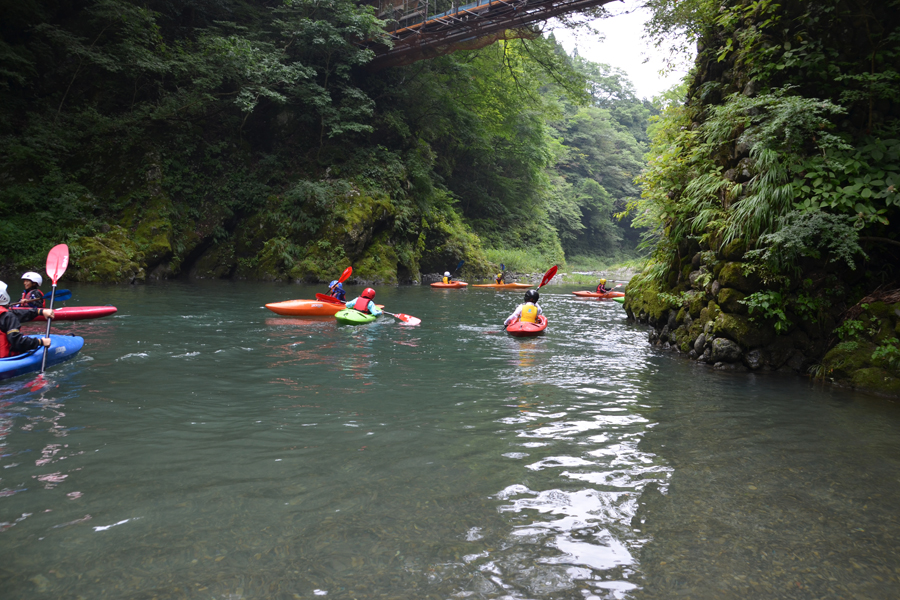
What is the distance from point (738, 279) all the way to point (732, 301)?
0.96ft

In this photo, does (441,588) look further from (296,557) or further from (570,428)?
(570,428)

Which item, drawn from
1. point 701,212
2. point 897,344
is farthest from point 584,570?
point 701,212

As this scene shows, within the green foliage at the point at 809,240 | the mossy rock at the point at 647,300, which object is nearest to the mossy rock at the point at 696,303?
the mossy rock at the point at 647,300

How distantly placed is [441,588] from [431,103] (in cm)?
2425

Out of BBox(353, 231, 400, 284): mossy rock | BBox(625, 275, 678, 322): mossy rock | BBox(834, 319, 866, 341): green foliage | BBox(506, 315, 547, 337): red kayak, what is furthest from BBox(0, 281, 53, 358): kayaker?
BBox(353, 231, 400, 284): mossy rock

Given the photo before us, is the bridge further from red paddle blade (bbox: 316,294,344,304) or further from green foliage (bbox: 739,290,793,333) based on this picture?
green foliage (bbox: 739,290,793,333)

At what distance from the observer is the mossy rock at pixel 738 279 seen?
6.68 metres

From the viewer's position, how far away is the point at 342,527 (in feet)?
8.84

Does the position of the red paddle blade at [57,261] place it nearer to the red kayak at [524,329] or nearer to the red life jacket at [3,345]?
the red life jacket at [3,345]

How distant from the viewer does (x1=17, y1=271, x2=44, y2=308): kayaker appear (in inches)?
241

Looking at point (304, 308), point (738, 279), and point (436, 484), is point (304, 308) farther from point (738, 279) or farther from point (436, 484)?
point (436, 484)

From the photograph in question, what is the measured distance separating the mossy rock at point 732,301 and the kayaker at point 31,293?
840 centimetres

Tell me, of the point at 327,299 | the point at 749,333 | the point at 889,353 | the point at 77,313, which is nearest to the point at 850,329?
the point at 889,353

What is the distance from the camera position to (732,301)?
270 inches
